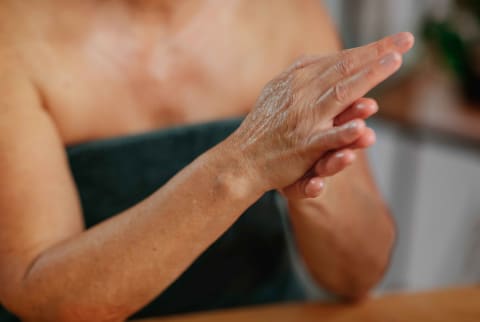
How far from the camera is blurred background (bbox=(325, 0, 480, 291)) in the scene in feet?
6.23

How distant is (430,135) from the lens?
1.93 meters

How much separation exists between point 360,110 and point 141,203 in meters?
0.33

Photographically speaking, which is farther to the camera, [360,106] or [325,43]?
[325,43]

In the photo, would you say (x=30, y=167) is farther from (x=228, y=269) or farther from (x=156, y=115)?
(x=228, y=269)

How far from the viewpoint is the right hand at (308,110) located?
27.2 inches

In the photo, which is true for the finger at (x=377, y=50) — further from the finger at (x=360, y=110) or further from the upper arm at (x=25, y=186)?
the upper arm at (x=25, y=186)

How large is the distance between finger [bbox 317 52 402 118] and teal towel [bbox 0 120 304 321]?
1.20 ft

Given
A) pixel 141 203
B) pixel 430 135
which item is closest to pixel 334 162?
pixel 141 203

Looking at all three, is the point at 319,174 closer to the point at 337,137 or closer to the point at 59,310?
the point at 337,137

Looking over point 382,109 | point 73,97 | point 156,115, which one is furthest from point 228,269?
point 382,109

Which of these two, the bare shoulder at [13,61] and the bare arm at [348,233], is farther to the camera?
the bare arm at [348,233]

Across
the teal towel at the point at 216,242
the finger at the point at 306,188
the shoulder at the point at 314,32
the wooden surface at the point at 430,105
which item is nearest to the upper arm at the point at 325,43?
the shoulder at the point at 314,32

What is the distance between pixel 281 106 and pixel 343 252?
403 mm

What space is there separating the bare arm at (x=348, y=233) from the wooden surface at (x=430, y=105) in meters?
0.88
